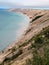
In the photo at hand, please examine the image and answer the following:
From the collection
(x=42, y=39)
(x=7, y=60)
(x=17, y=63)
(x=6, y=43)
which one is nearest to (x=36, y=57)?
(x=17, y=63)

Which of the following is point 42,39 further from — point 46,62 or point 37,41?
point 46,62

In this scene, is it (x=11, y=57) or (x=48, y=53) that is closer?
(x=48, y=53)

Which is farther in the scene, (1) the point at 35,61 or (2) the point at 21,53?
(2) the point at 21,53

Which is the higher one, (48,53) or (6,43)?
(48,53)

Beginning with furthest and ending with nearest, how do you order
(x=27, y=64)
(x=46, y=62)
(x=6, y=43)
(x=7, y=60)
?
(x=6, y=43), (x=7, y=60), (x=27, y=64), (x=46, y=62)

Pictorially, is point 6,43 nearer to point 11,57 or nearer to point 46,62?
point 11,57

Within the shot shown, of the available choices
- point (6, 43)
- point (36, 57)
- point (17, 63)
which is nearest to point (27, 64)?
point (36, 57)

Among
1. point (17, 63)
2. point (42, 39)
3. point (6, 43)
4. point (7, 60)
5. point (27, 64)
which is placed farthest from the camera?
point (6, 43)

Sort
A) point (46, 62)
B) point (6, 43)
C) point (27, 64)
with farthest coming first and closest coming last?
point (6, 43), point (27, 64), point (46, 62)

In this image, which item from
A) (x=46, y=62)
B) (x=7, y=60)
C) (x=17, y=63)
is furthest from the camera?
(x=7, y=60)
